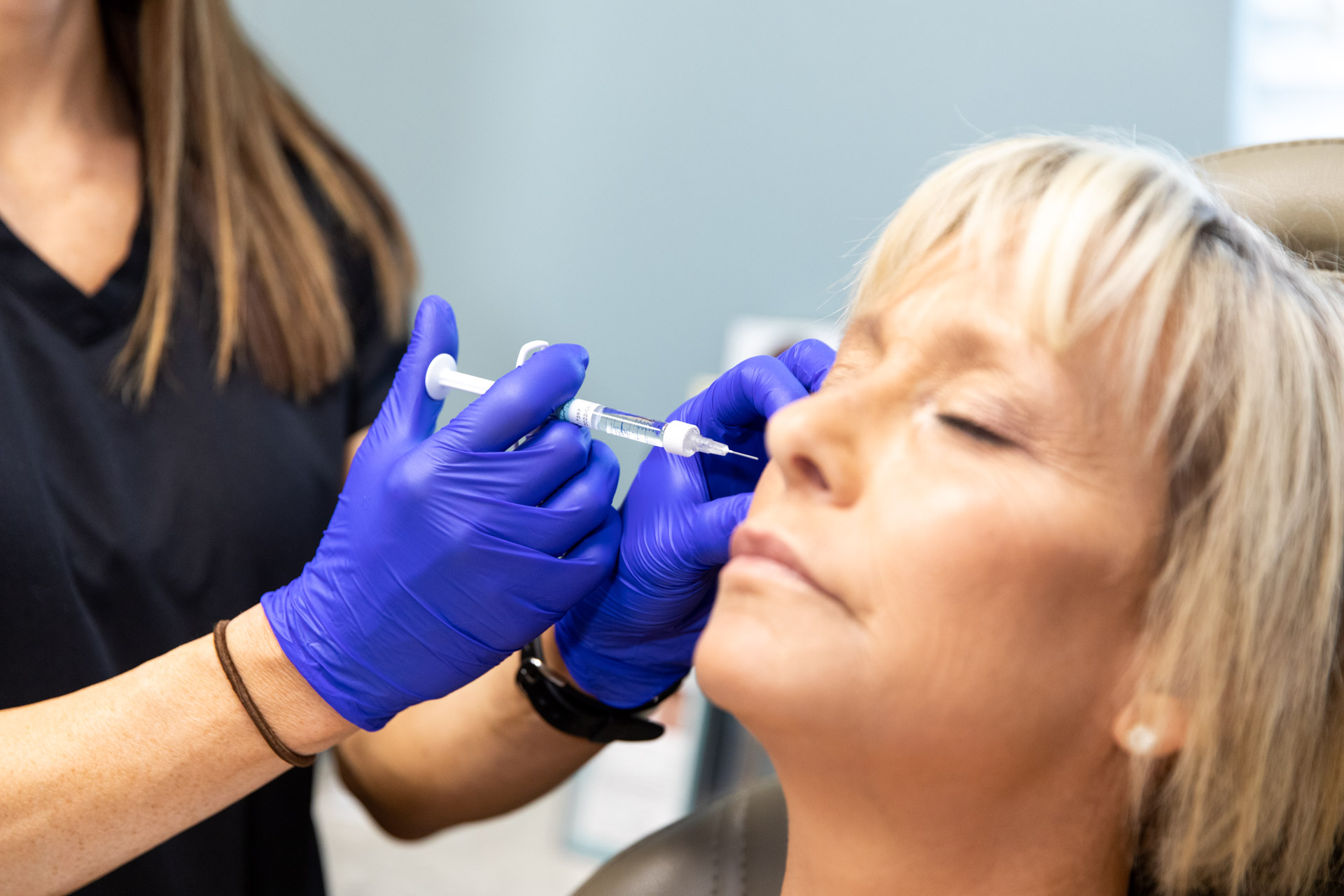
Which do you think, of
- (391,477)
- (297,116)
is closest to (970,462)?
(391,477)

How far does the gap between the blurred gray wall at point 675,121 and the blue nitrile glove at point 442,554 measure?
3.38ft

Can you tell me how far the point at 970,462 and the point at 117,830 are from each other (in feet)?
2.63

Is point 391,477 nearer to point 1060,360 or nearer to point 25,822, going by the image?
point 25,822

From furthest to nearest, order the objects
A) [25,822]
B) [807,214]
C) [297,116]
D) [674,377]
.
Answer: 1. [674,377]
2. [807,214]
3. [297,116]
4. [25,822]

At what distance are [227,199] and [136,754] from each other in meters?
0.75

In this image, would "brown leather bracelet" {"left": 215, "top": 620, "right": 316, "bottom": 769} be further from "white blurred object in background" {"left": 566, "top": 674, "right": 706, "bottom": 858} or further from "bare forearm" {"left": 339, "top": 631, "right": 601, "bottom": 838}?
"white blurred object in background" {"left": 566, "top": 674, "right": 706, "bottom": 858}

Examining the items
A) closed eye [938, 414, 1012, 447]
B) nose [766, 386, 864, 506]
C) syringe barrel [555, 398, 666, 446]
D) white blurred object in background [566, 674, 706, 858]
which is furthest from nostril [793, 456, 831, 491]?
white blurred object in background [566, 674, 706, 858]

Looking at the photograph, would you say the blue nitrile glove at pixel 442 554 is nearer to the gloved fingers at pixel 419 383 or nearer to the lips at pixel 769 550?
the gloved fingers at pixel 419 383

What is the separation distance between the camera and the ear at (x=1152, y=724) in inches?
31.3

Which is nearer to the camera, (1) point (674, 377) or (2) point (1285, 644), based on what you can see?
(2) point (1285, 644)

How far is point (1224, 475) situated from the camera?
30.7 inches

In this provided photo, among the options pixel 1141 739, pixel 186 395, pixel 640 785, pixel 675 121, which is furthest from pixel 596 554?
pixel 675 121

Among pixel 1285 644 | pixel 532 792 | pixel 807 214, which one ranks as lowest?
pixel 532 792

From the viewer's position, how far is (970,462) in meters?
0.76
